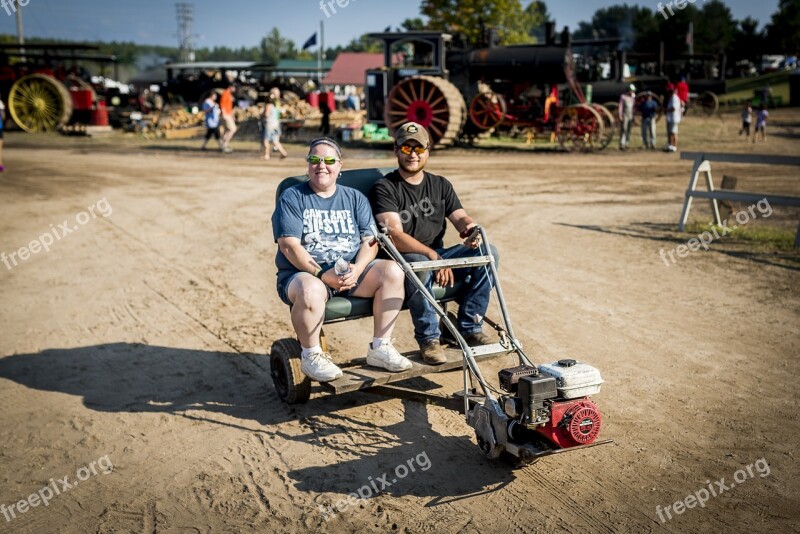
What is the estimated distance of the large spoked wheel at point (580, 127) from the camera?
21.2 metres

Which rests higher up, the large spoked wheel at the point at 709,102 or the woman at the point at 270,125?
the large spoked wheel at the point at 709,102

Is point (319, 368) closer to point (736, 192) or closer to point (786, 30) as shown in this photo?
point (736, 192)

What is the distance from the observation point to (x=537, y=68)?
2267 cm

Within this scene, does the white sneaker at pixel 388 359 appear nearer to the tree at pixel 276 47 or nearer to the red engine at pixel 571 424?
the red engine at pixel 571 424

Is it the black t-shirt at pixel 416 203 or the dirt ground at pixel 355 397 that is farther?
the black t-shirt at pixel 416 203

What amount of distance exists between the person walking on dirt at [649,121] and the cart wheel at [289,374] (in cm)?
1957

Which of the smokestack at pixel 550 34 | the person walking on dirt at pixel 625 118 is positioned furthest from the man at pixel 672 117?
the smokestack at pixel 550 34

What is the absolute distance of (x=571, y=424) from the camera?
372 centimetres

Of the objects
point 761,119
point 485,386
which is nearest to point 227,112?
point 761,119

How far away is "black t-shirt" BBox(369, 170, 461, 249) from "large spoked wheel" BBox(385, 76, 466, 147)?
52.5 feet

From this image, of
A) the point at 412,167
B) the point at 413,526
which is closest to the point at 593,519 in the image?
the point at 413,526

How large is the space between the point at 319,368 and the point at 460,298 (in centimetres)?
124

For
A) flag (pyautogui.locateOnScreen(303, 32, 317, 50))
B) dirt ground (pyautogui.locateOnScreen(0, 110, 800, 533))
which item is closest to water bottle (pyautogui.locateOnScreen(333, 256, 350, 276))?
dirt ground (pyautogui.locateOnScreen(0, 110, 800, 533))

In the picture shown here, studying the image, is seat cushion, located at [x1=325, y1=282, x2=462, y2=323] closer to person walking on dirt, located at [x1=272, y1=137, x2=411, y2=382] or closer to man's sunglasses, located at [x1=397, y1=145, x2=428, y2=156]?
person walking on dirt, located at [x1=272, y1=137, x2=411, y2=382]
